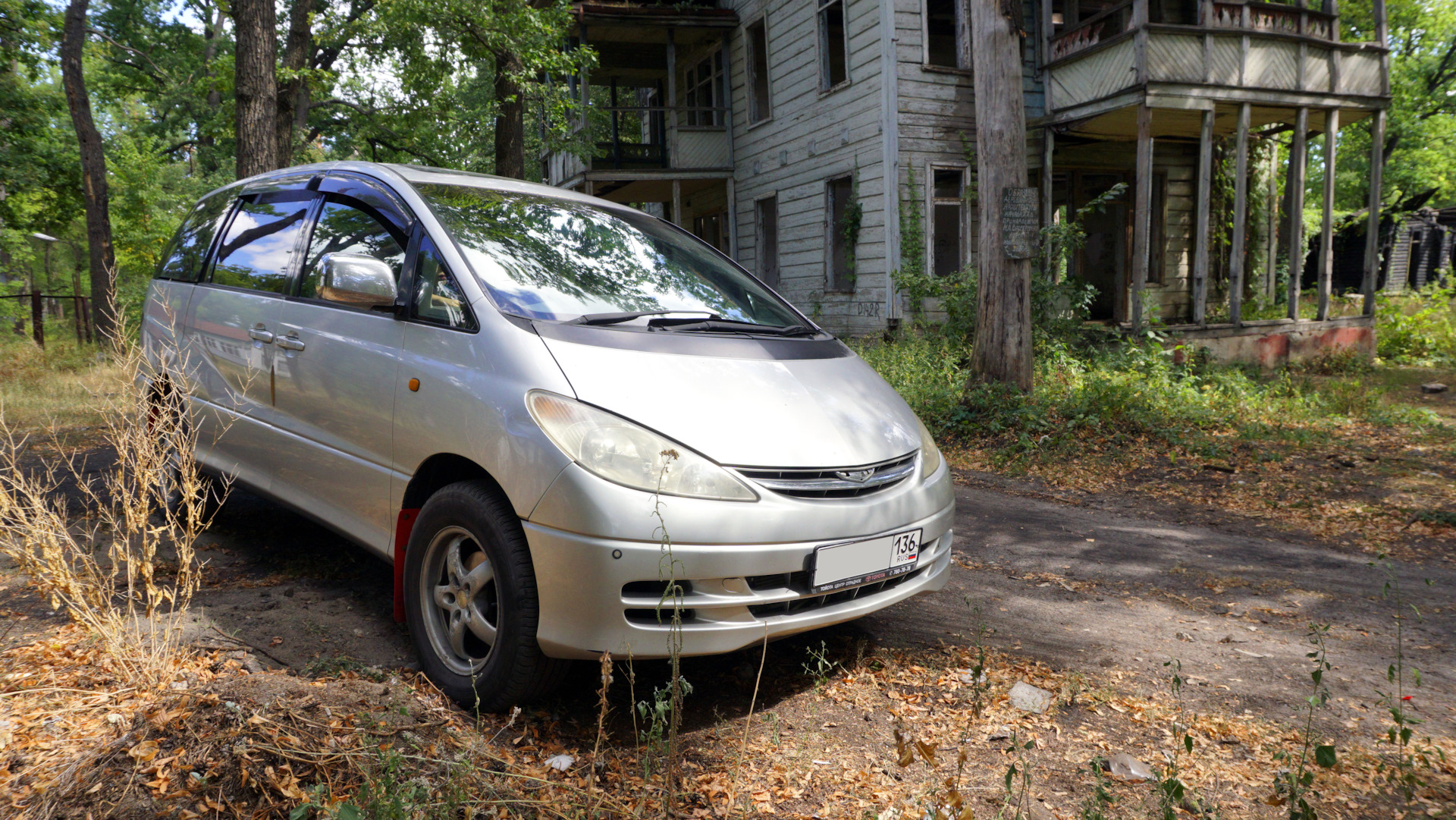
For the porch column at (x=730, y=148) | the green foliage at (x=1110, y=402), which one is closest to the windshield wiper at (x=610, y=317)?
the green foliage at (x=1110, y=402)

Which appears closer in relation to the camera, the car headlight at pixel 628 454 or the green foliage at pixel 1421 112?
the car headlight at pixel 628 454

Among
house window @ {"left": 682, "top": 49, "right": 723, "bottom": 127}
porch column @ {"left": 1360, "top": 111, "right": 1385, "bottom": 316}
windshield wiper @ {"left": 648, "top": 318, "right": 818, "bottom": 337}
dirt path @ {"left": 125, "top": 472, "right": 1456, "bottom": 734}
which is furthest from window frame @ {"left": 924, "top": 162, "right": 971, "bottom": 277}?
windshield wiper @ {"left": 648, "top": 318, "right": 818, "bottom": 337}

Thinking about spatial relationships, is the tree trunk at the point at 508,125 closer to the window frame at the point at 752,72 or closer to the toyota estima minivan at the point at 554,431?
the window frame at the point at 752,72

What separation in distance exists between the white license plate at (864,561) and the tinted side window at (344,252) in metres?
1.91

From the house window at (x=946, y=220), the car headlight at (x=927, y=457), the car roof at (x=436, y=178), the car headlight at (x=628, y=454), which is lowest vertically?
the car headlight at (x=927, y=457)

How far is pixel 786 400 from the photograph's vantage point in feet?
9.82

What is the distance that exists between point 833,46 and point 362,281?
44.4 feet

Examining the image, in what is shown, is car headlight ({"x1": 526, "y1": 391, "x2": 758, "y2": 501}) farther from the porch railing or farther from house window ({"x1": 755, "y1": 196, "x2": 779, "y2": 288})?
house window ({"x1": 755, "y1": 196, "x2": 779, "y2": 288})

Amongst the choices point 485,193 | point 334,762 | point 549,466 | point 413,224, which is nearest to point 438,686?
point 334,762

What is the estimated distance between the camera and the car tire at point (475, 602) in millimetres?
2641

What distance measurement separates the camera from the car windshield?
322 cm

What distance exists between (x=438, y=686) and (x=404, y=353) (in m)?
1.19

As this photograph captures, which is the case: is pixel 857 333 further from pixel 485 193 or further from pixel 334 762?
pixel 334 762

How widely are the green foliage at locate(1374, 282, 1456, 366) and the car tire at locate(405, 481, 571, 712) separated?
1602 centimetres
